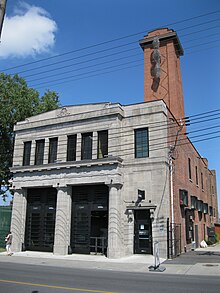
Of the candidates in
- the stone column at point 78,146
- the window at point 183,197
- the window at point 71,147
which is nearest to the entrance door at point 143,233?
the window at point 183,197

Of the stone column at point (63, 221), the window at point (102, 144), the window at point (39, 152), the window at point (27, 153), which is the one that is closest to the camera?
the stone column at point (63, 221)

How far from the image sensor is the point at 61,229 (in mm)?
21734

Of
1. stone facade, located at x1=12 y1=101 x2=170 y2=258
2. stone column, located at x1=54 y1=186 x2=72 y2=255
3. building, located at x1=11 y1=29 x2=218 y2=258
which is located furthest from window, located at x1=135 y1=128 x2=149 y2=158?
stone column, located at x1=54 y1=186 x2=72 y2=255

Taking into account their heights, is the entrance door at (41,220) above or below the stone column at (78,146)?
below

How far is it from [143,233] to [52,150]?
9557 mm

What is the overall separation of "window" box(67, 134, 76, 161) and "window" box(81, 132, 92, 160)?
0.76 metres

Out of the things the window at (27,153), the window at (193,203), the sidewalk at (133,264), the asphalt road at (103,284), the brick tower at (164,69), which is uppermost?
the brick tower at (164,69)

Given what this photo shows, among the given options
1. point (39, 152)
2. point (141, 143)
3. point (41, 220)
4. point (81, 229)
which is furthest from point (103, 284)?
point (39, 152)

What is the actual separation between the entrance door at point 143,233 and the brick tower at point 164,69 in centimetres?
1087

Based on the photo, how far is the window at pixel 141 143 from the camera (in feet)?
69.9

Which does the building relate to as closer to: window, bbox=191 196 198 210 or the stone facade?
the stone facade

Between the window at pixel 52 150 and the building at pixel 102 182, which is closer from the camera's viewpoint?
the building at pixel 102 182

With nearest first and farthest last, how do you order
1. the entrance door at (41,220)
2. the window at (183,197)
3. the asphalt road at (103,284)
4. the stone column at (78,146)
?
1. the asphalt road at (103,284)
2. the stone column at (78,146)
3. the window at (183,197)
4. the entrance door at (41,220)

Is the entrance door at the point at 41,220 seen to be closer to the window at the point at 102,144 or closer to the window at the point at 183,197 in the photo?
the window at the point at 102,144
